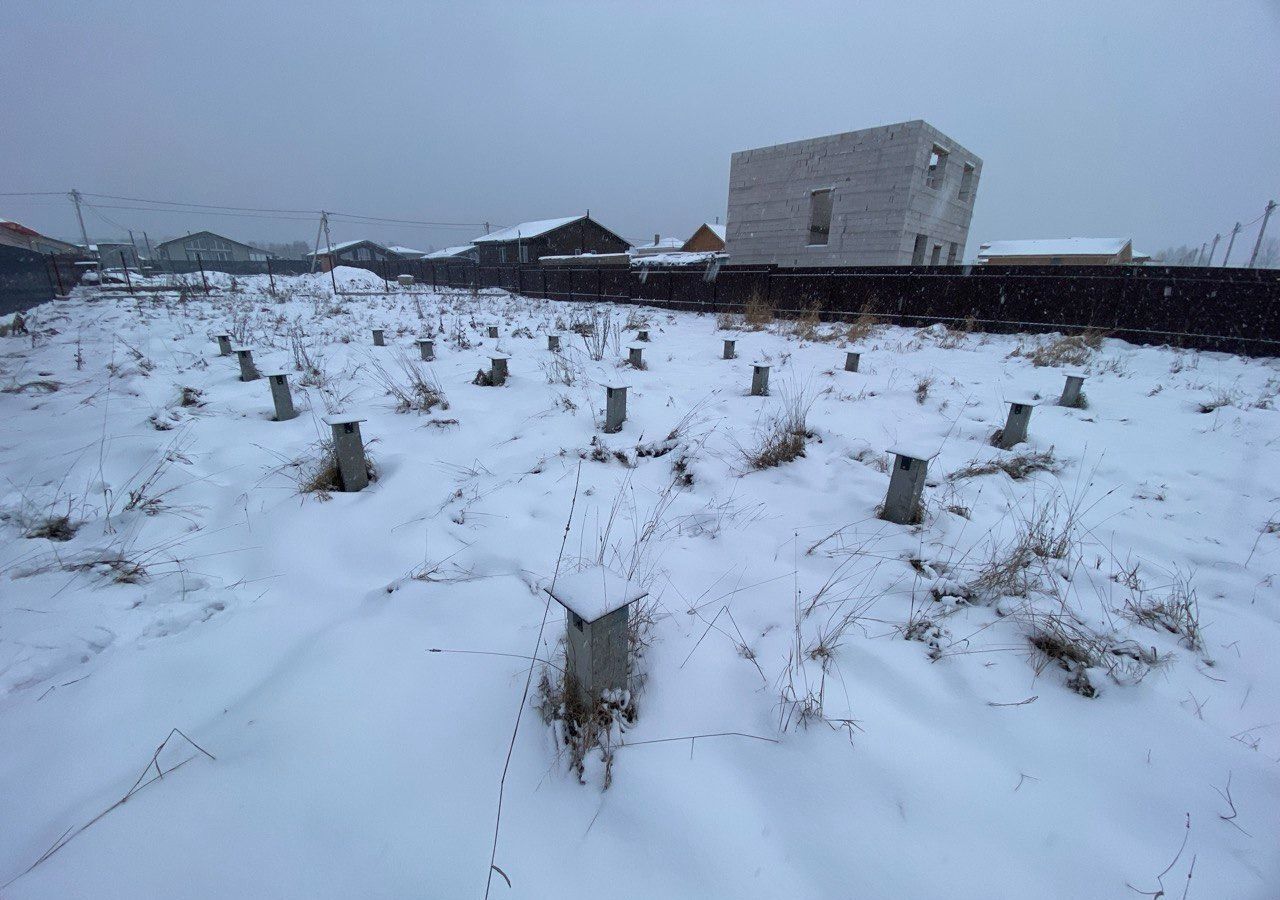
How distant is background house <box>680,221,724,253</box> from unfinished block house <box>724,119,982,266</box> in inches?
737

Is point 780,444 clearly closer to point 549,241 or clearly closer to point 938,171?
point 938,171

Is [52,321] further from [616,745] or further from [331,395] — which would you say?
[616,745]

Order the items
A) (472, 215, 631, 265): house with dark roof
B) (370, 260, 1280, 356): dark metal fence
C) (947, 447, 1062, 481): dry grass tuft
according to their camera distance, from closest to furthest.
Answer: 1. (947, 447, 1062, 481): dry grass tuft
2. (370, 260, 1280, 356): dark metal fence
3. (472, 215, 631, 265): house with dark roof

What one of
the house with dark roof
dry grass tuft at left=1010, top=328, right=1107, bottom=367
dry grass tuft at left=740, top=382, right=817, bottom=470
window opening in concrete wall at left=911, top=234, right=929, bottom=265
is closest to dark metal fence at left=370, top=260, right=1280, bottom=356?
dry grass tuft at left=1010, top=328, right=1107, bottom=367

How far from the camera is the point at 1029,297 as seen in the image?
9.15 meters

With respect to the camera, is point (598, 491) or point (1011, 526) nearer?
point (1011, 526)

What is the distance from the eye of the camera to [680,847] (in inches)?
50.0

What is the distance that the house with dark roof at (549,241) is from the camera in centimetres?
3359

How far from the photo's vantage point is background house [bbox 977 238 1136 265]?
31359 mm

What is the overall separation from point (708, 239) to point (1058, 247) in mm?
23789

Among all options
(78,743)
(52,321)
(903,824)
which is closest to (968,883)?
(903,824)

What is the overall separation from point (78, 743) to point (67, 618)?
756 millimetres

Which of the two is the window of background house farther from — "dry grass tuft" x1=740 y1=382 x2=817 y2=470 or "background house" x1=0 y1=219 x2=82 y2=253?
"background house" x1=0 y1=219 x2=82 y2=253

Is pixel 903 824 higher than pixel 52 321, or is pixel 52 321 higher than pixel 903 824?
pixel 52 321
